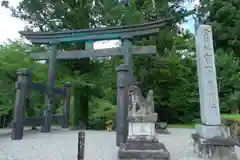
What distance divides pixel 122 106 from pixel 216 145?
8.92 feet

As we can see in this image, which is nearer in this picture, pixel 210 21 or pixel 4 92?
pixel 4 92

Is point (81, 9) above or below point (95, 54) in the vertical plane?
above

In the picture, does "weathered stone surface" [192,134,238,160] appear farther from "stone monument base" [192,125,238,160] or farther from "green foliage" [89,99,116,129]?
"green foliage" [89,99,116,129]

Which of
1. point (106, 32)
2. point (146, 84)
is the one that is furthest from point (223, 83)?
point (106, 32)

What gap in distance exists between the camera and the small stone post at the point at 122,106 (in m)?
5.73

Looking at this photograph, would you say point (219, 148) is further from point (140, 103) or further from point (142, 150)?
point (140, 103)

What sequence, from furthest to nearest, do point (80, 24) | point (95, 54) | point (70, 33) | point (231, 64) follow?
point (231, 64)
point (80, 24)
point (70, 33)
point (95, 54)

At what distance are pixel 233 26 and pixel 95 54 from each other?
50.3ft

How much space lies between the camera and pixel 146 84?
12.2m

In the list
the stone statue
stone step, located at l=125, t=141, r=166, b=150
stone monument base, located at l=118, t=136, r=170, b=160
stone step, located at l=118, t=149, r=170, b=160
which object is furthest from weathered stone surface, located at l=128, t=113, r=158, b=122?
stone step, located at l=118, t=149, r=170, b=160

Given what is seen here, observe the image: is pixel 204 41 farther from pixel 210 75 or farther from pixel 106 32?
pixel 106 32

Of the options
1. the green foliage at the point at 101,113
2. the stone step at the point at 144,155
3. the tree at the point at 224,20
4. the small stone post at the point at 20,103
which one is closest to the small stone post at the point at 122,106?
the stone step at the point at 144,155

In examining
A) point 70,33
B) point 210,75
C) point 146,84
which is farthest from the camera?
point 146,84

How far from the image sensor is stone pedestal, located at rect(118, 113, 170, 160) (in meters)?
4.04
